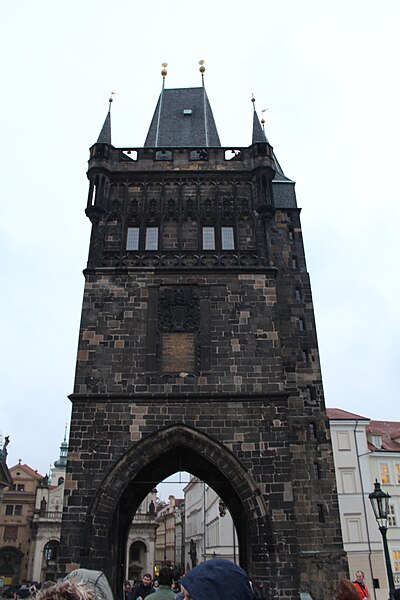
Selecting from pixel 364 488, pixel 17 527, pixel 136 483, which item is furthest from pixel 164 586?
pixel 17 527

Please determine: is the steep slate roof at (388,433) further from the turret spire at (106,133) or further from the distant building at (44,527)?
the distant building at (44,527)

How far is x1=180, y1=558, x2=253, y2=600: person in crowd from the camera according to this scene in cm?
170

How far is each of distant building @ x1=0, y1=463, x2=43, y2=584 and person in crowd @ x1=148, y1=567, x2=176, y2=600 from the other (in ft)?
133

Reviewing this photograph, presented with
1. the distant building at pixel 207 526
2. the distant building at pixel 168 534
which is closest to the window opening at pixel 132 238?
the distant building at pixel 207 526

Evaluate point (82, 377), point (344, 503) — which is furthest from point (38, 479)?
point (82, 377)

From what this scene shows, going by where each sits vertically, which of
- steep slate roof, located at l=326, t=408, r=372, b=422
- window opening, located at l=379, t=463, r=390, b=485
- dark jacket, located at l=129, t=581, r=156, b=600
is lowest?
dark jacket, located at l=129, t=581, r=156, b=600

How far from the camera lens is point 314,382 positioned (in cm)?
1669

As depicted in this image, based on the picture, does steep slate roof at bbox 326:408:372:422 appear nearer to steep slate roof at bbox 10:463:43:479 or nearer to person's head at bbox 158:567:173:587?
person's head at bbox 158:567:173:587

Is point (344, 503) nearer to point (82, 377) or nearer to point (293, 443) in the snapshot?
point (293, 443)

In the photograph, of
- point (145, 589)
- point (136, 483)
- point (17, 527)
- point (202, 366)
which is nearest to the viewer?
point (145, 589)

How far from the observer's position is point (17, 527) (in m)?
44.5

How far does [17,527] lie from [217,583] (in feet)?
160

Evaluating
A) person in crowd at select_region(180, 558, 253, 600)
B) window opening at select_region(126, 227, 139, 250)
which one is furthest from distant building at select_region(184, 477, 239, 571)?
person in crowd at select_region(180, 558, 253, 600)

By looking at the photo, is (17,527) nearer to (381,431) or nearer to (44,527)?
(44,527)
